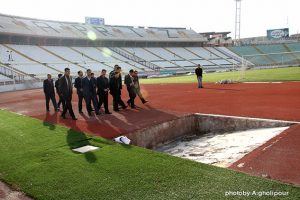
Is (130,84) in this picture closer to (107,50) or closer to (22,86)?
(22,86)

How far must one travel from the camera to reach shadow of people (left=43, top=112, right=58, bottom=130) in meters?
10.8

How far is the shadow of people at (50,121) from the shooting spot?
10759 mm

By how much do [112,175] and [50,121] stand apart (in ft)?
22.9

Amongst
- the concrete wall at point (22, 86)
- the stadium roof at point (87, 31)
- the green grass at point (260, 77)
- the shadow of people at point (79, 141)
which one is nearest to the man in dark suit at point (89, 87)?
the shadow of people at point (79, 141)

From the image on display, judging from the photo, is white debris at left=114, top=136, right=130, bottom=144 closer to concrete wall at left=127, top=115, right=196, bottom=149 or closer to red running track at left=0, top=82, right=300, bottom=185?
red running track at left=0, top=82, right=300, bottom=185

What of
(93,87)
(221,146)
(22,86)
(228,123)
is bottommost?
(221,146)

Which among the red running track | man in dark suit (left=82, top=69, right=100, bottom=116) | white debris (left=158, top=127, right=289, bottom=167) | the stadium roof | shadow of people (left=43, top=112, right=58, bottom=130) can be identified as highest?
the stadium roof

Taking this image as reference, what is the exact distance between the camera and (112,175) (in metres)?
5.77

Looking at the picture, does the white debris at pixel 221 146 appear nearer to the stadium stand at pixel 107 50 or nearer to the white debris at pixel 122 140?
the white debris at pixel 122 140

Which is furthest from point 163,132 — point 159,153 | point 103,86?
point 103,86

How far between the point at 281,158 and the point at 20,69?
39.9 metres

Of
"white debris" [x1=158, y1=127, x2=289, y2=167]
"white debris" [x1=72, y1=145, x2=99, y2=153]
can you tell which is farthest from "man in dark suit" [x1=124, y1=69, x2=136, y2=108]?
"white debris" [x1=72, y1=145, x2=99, y2=153]

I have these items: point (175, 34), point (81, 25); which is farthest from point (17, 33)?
point (175, 34)

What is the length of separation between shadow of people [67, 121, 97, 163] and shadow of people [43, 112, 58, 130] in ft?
4.16
